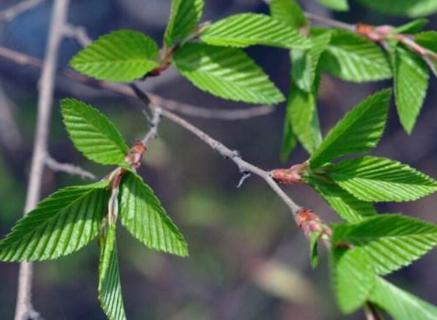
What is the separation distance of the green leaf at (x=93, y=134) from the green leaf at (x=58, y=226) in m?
0.06

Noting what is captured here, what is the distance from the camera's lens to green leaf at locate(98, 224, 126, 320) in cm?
81

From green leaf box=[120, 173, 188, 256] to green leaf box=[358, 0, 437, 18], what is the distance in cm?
61

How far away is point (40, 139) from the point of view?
132cm

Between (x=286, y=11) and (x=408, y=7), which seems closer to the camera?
(x=286, y=11)

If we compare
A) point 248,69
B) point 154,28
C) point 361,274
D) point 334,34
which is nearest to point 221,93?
point 248,69

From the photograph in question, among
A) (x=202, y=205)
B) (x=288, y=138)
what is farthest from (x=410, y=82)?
(x=202, y=205)

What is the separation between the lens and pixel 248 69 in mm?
1063

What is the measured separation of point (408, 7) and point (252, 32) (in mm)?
376

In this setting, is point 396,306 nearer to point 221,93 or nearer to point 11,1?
point 221,93

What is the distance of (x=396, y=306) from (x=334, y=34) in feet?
1.74

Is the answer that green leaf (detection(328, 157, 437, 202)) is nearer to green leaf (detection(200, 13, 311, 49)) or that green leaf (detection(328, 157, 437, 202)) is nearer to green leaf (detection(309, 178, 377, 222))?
green leaf (detection(309, 178, 377, 222))

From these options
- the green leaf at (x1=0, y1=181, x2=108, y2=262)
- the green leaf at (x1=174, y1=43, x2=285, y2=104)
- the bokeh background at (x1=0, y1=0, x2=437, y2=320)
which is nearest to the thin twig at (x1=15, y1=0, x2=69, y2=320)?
the green leaf at (x1=0, y1=181, x2=108, y2=262)

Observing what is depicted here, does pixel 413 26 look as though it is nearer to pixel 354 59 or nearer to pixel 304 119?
pixel 354 59

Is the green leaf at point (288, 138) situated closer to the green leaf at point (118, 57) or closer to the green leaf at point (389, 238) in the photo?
the green leaf at point (118, 57)
